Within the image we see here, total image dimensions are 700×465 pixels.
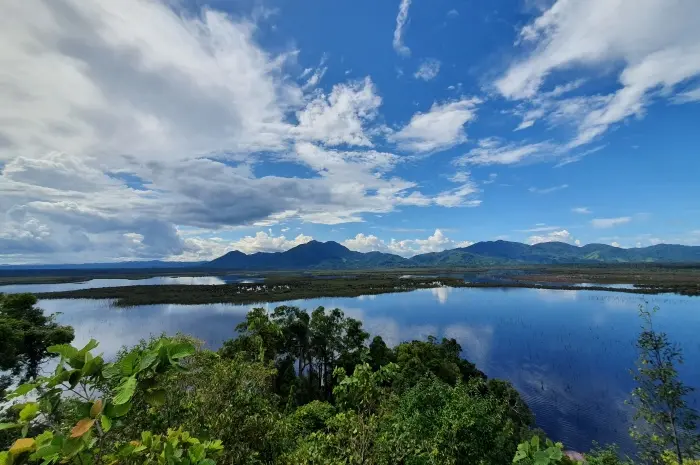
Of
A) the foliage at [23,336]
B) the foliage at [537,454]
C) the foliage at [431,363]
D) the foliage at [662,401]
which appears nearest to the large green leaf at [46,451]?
the foliage at [537,454]

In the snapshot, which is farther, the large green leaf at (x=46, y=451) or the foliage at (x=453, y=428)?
the foliage at (x=453, y=428)

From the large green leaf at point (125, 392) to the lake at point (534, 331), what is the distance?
33.5 metres

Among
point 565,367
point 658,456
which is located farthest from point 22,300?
point 565,367

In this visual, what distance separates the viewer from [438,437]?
8797 mm

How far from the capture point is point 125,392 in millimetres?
2135

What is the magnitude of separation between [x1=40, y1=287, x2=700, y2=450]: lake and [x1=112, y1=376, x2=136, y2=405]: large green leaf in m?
33.5

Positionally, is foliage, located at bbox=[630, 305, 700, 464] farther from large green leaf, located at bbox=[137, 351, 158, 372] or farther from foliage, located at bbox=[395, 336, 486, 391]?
large green leaf, located at bbox=[137, 351, 158, 372]

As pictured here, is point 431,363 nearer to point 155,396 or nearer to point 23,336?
point 23,336

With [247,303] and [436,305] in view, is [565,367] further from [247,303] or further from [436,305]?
[247,303]

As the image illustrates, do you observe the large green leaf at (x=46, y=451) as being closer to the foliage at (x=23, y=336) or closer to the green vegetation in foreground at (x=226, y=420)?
the green vegetation in foreground at (x=226, y=420)

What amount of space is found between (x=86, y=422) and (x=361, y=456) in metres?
4.95

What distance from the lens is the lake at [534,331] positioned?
32.4 metres

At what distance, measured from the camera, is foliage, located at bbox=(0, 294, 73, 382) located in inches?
797

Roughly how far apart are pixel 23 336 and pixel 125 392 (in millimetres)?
27048
